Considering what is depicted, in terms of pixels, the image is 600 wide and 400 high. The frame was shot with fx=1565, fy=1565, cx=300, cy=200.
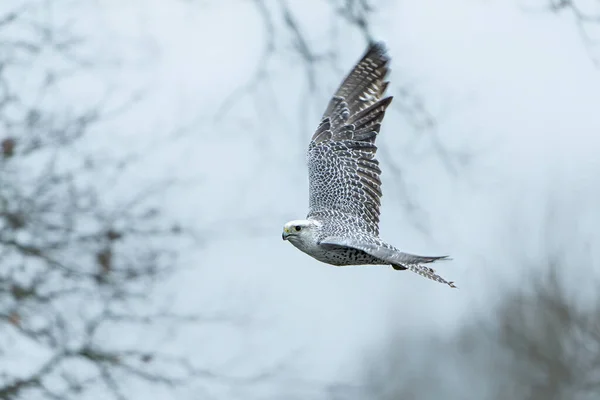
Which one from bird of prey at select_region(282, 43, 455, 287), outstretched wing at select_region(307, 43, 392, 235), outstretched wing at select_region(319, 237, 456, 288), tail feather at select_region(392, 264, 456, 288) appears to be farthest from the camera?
outstretched wing at select_region(307, 43, 392, 235)

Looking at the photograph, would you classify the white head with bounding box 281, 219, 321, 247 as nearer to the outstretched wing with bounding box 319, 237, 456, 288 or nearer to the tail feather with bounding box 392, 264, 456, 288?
the outstretched wing with bounding box 319, 237, 456, 288

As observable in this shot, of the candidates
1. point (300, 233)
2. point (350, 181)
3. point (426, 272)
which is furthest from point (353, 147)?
point (426, 272)

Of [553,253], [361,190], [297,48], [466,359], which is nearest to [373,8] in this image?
[297,48]

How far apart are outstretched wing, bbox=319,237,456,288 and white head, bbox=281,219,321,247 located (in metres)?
0.15

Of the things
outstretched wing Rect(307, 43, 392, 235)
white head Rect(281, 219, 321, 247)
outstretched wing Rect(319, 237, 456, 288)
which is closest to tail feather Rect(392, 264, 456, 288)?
outstretched wing Rect(319, 237, 456, 288)

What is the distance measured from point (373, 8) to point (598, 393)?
14781 millimetres

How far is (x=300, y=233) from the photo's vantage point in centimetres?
1084

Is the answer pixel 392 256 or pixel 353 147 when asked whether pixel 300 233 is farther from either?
pixel 353 147

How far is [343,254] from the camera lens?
1076 centimetres

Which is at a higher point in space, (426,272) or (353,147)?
(353,147)

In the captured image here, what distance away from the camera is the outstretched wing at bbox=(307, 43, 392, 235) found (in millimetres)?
11664

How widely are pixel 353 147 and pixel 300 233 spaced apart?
5.09 feet

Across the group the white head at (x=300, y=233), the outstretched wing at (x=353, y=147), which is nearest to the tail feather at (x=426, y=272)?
the white head at (x=300, y=233)

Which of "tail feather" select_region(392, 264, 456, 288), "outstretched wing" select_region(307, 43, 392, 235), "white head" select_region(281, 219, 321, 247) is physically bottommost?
"tail feather" select_region(392, 264, 456, 288)
